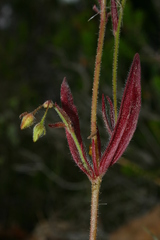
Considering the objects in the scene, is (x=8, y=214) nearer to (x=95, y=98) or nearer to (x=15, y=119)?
(x=15, y=119)

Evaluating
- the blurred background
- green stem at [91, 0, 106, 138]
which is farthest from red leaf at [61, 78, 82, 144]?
the blurred background

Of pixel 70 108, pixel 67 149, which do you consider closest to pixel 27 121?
pixel 70 108

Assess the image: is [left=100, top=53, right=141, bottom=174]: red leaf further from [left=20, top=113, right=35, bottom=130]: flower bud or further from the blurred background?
the blurred background

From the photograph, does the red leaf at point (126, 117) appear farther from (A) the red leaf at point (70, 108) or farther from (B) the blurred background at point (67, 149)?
(B) the blurred background at point (67, 149)

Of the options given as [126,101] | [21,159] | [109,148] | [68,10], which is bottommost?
[21,159]

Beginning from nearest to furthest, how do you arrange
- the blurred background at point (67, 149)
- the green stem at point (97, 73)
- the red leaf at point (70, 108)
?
the green stem at point (97, 73) < the red leaf at point (70, 108) < the blurred background at point (67, 149)

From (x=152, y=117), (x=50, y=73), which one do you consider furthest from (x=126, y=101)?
(x=50, y=73)

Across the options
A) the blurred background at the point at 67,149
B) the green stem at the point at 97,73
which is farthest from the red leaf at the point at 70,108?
the blurred background at the point at 67,149

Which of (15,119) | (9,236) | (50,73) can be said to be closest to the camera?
(9,236)
